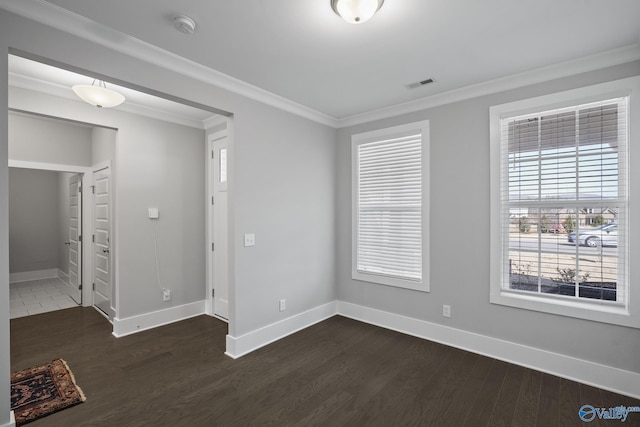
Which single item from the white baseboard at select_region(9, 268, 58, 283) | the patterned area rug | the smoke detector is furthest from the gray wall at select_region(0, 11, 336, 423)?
the white baseboard at select_region(9, 268, 58, 283)

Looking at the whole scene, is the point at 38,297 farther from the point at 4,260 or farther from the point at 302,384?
the point at 302,384

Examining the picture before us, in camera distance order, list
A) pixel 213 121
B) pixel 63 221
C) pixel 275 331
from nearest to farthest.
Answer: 1. pixel 275 331
2. pixel 213 121
3. pixel 63 221

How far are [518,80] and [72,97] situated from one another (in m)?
4.56

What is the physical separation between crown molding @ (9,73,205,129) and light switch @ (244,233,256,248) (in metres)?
2.14

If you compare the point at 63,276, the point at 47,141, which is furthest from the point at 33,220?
the point at 47,141

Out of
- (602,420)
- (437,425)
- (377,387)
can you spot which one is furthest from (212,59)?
(602,420)

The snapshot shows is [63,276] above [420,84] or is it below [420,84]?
below

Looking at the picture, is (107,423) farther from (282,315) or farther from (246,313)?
(282,315)

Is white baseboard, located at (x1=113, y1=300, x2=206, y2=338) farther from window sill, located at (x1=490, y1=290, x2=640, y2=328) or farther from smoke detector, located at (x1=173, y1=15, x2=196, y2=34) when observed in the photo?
window sill, located at (x1=490, y1=290, x2=640, y2=328)

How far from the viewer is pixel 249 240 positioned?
3209 mm

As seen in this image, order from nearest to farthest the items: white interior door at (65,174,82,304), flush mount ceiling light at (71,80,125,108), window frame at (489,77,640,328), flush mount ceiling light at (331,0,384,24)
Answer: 1. flush mount ceiling light at (331,0,384,24)
2. window frame at (489,77,640,328)
3. flush mount ceiling light at (71,80,125,108)
4. white interior door at (65,174,82,304)

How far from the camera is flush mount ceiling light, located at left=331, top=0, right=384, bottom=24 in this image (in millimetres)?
1717

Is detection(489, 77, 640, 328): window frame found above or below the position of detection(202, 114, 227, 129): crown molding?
below
